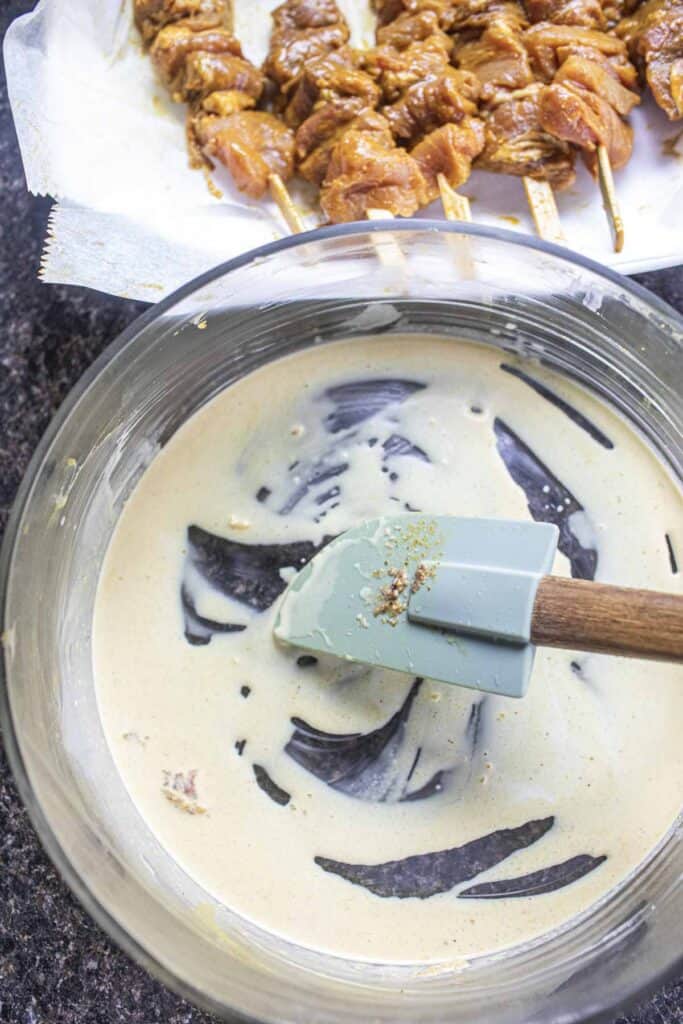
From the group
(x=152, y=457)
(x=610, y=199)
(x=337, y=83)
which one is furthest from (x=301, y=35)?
(x=152, y=457)

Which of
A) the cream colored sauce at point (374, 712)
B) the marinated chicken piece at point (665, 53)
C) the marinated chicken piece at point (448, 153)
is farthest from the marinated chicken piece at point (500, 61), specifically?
the cream colored sauce at point (374, 712)

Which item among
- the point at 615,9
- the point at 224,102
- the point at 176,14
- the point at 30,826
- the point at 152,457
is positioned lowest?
the point at 30,826

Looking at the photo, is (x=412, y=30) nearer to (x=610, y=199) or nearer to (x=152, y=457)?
(x=610, y=199)

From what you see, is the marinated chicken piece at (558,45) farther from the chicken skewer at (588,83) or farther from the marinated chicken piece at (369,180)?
the marinated chicken piece at (369,180)

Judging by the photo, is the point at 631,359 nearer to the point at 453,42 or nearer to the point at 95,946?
the point at 453,42

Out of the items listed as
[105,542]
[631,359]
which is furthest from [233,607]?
[631,359]

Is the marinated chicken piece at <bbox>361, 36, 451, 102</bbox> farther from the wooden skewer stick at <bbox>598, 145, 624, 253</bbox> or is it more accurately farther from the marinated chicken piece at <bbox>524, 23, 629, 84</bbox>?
the wooden skewer stick at <bbox>598, 145, 624, 253</bbox>
